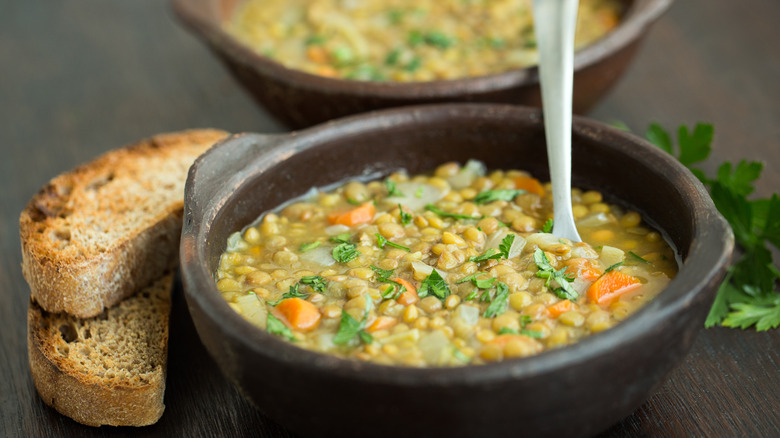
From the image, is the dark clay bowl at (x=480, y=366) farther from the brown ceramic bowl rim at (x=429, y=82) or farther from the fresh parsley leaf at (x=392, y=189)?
the brown ceramic bowl rim at (x=429, y=82)

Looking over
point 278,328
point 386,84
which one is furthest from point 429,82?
point 278,328

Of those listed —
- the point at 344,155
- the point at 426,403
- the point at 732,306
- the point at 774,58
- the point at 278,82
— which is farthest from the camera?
the point at 774,58

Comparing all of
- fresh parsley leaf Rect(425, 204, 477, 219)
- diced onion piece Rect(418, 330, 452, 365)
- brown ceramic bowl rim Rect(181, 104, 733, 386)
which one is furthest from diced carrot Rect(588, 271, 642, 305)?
fresh parsley leaf Rect(425, 204, 477, 219)

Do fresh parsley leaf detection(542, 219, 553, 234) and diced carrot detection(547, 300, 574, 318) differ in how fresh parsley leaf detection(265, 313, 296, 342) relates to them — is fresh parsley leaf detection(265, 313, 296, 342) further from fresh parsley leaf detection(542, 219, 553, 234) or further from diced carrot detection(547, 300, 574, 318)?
fresh parsley leaf detection(542, 219, 553, 234)

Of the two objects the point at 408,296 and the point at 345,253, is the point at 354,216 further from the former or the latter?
the point at 408,296

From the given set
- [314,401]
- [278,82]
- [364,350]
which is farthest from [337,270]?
[278,82]

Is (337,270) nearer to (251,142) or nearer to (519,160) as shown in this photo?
(251,142)

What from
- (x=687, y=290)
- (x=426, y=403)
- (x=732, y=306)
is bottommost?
(x=732, y=306)
